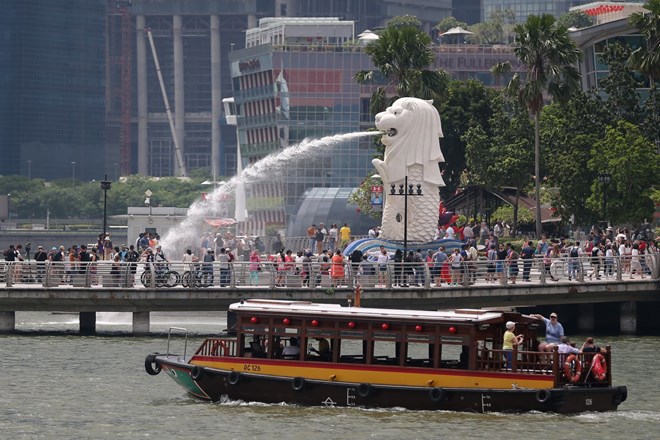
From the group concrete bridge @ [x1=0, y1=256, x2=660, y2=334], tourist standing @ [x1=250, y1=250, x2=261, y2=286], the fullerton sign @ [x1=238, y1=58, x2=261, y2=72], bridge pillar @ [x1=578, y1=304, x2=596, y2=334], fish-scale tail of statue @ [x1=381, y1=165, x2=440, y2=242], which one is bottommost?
bridge pillar @ [x1=578, y1=304, x2=596, y2=334]

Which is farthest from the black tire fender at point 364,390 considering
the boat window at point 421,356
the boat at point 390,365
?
the boat window at point 421,356

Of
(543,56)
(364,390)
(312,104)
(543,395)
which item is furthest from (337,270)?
(312,104)

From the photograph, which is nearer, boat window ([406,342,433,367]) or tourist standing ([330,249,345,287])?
boat window ([406,342,433,367])

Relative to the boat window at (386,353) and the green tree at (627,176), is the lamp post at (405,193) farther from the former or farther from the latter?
the boat window at (386,353)

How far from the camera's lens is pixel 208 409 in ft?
165

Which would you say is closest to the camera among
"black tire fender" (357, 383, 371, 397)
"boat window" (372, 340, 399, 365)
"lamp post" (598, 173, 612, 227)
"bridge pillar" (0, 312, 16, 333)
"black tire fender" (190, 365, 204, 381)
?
"black tire fender" (357, 383, 371, 397)

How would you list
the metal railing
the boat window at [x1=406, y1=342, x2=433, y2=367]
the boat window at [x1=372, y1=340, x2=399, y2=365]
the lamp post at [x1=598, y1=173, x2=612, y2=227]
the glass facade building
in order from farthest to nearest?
the glass facade building → the lamp post at [x1=598, y1=173, x2=612, y2=227] → the metal railing → the boat window at [x1=372, y1=340, x2=399, y2=365] → the boat window at [x1=406, y1=342, x2=433, y2=367]

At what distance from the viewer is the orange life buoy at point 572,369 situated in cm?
4831

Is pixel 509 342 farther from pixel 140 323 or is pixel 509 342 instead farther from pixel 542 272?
pixel 140 323

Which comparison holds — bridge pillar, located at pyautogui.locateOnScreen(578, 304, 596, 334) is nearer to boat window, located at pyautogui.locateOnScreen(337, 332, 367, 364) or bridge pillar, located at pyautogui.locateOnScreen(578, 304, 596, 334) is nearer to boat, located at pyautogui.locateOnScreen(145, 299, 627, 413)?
boat window, located at pyautogui.locateOnScreen(337, 332, 367, 364)

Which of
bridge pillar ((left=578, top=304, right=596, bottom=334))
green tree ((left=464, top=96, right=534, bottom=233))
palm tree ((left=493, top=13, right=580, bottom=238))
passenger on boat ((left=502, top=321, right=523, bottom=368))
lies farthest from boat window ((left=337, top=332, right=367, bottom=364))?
green tree ((left=464, top=96, right=534, bottom=233))

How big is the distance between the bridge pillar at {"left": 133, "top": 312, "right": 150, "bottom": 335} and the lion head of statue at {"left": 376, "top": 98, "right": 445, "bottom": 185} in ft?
47.0

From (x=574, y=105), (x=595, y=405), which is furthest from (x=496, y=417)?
(x=574, y=105)

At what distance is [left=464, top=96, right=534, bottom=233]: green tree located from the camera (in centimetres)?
10612
